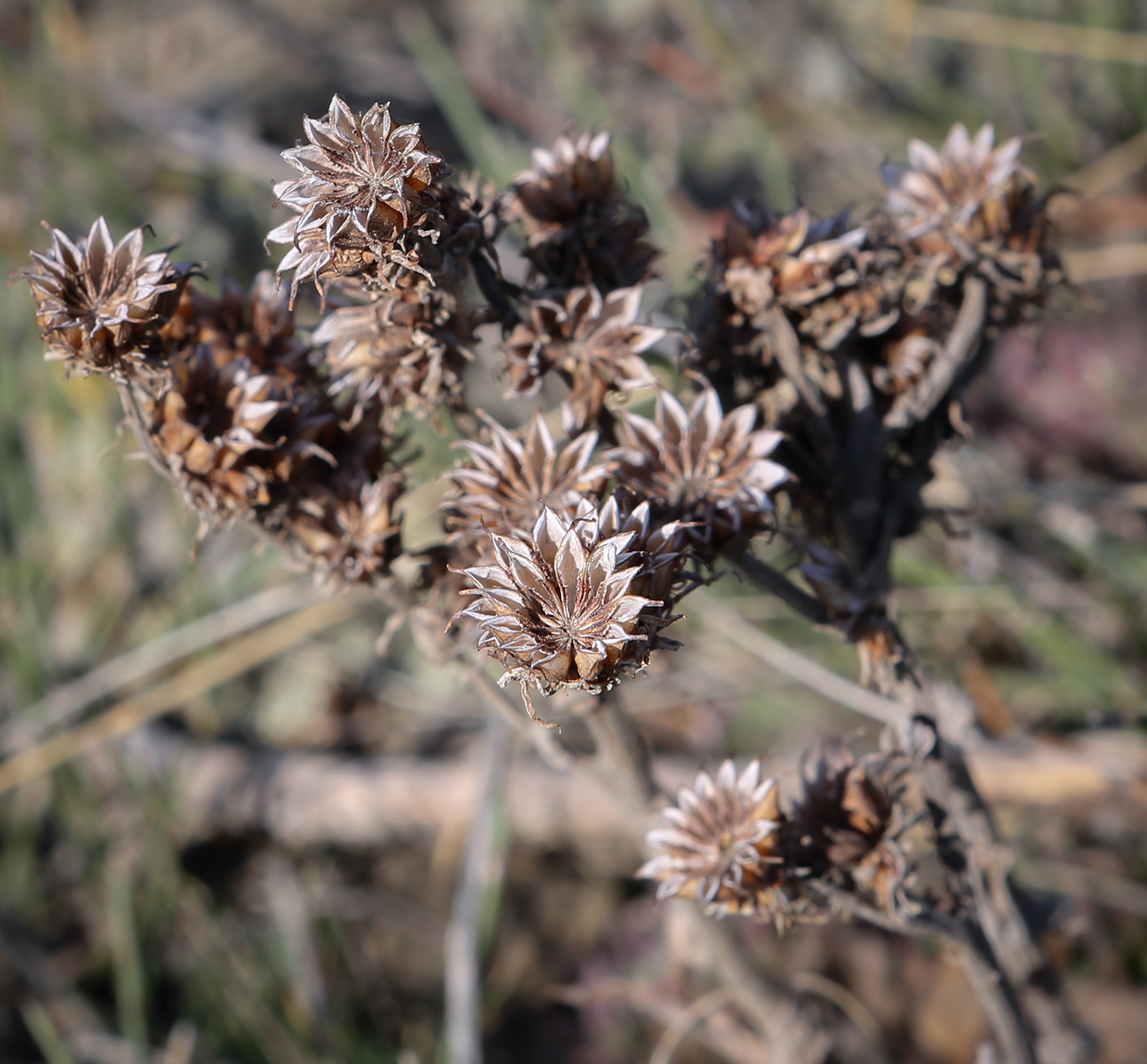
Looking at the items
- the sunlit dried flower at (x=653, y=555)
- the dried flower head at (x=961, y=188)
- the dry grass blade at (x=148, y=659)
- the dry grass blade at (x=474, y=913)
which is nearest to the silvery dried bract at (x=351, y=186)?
the sunlit dried flower at (x=653, y=555)

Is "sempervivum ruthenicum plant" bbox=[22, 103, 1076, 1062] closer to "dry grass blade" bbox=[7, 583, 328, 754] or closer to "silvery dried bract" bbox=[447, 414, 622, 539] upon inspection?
"silvery dried bract" bbox=[447, 414, 622, 539]

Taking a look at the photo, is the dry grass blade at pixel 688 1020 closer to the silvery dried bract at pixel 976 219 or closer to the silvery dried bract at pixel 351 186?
the silvery dried bract at pixel 976 219

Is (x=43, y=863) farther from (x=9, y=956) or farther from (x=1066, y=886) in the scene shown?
(x=1066, y=886)

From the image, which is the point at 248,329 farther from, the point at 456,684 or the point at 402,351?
the point at 456,684

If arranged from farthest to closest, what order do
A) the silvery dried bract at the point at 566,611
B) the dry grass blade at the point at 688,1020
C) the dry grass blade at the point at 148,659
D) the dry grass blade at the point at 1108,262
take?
the dry grass blade at the point at 1108,262 < the dry grass blade at the point at 148,659 < the dry grass blade at the point at 688,1020 < the silvery dried bract at the point at 566,611

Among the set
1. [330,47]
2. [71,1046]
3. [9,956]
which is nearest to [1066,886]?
[71,1046]

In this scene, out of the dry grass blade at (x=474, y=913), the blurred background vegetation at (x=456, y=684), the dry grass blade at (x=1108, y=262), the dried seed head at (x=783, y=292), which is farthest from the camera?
the dry grass blade at (x=1108, y=262)

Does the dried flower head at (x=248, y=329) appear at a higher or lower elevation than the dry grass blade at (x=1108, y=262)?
lower
